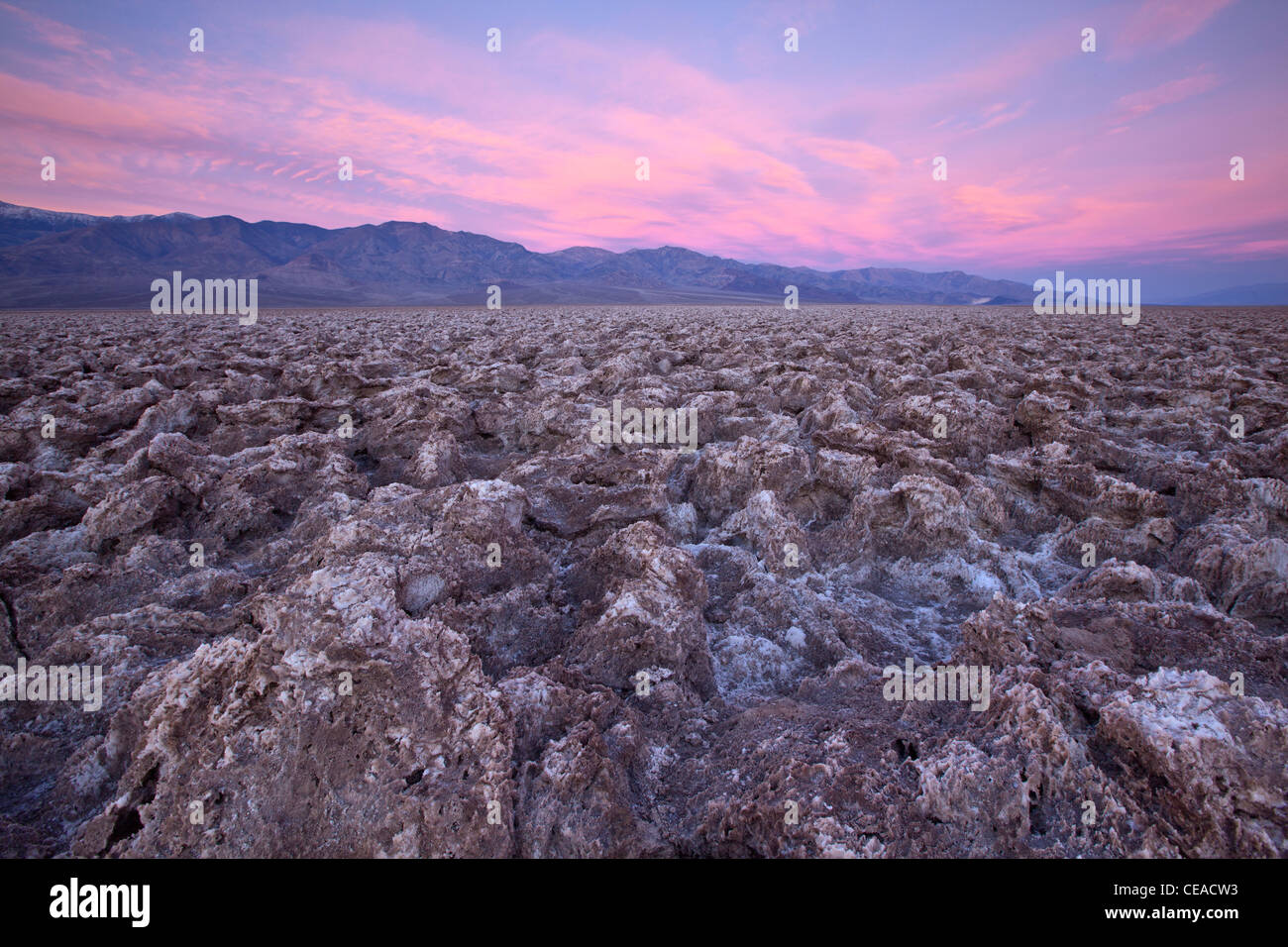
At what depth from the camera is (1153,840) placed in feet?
4.81

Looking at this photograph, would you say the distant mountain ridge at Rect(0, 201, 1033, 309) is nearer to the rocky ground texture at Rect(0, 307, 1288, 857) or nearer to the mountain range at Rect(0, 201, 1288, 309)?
the mountain range at Rect(0, 201, 1288, 309)

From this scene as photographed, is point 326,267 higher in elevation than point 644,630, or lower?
higher

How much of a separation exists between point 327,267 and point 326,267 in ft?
1.09

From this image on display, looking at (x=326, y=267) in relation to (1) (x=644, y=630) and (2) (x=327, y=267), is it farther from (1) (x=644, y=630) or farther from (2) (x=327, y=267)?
(1) (x=644, y=630)

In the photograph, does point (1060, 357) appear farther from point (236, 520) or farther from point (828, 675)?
point (236, 520)

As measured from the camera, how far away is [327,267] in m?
120

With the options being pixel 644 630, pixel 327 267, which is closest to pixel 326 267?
pixel 327 267

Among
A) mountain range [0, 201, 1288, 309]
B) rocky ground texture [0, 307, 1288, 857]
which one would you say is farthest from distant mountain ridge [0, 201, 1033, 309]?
rocky ground texture [0, 307, 1288, 857]

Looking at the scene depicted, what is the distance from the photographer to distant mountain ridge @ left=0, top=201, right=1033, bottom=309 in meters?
85.2

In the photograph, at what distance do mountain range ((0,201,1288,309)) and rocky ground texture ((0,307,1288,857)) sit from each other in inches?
2799

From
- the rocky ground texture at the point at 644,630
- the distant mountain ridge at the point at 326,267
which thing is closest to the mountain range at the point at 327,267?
the distant mountain ridge at the point at 326,267

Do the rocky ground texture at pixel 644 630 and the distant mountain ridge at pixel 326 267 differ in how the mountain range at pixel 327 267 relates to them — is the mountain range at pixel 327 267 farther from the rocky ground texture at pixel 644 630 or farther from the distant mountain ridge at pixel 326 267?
the rocky ground texture at pixel 644 630

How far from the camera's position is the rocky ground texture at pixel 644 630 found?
163 cm

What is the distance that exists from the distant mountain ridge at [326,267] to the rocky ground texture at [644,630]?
72544 millimetres
